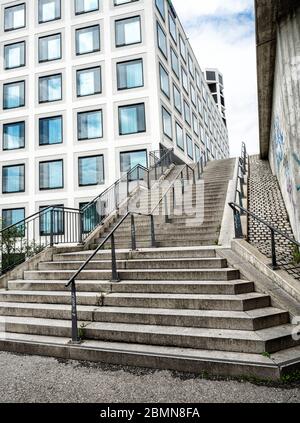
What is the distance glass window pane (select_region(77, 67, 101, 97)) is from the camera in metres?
23.1

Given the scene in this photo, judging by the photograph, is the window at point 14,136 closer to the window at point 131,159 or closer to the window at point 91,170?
the window at point 91,170

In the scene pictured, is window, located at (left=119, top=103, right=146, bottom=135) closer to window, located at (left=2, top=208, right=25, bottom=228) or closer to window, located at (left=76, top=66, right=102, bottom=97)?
window, located at (left=76, top=66, right=102, bottom=97)

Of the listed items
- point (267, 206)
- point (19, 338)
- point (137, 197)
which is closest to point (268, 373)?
point (19, 338)

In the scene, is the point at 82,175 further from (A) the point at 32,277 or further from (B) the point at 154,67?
(A) the point at 32,277

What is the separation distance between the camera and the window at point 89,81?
23.1 metres

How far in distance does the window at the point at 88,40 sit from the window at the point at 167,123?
6.95m

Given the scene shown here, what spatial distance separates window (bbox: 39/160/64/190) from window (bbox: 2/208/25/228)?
2413mm

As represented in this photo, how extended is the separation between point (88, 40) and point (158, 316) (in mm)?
24286

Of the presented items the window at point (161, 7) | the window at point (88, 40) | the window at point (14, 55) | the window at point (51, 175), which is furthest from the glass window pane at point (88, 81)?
the window at point (161, 7)

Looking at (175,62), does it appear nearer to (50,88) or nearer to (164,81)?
(164,81)

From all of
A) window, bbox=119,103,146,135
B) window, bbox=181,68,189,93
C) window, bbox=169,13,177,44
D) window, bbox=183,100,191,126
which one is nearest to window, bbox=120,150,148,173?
window, bbox=119,103,146,135

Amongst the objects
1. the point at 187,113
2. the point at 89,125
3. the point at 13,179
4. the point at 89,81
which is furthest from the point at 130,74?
the point at 13,179

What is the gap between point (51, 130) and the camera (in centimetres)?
2377
